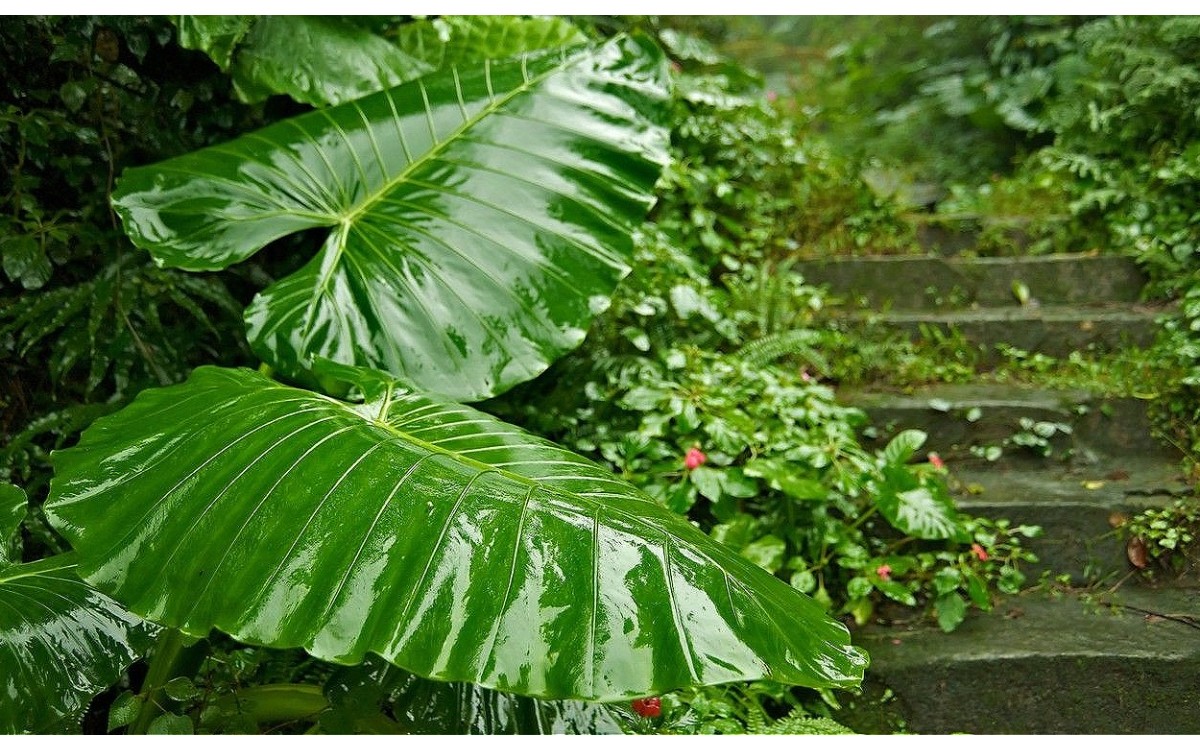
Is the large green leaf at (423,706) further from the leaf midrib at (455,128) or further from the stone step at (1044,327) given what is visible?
the stone step at (1044,327)

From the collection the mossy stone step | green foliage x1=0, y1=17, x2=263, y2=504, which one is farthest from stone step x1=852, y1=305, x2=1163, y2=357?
green foliage x1=0, y1=17, x2=263, y2=504

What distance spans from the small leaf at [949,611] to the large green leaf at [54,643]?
1.46 m

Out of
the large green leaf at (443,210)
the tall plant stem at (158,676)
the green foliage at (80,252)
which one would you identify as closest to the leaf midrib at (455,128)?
the large green leaf at (443,210)

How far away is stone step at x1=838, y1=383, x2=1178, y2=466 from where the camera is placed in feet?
7.11

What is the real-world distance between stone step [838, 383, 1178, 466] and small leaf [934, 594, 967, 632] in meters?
0.54

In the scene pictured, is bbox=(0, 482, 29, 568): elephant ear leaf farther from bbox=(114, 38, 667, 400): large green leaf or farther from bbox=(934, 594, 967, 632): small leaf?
bbox=(934, 594, 967, 632): small leaf

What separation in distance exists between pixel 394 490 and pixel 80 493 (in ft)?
1.27

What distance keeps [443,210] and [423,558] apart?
37.8 inches

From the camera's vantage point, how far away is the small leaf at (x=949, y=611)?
68.9 inches

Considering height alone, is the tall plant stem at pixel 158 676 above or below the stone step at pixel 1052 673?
above

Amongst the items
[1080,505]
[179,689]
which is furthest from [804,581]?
[179,689]

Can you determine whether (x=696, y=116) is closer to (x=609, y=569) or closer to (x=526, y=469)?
(x=526, y=469)

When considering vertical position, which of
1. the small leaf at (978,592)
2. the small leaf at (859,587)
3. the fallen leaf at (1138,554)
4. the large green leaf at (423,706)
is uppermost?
the large green leaf at (423,706)

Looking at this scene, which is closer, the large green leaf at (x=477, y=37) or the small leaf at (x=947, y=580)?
the small leaf at (x=947, y=580)
